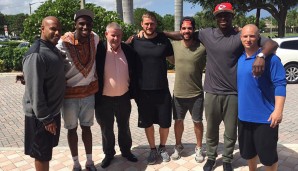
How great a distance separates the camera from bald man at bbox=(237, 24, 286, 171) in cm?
323

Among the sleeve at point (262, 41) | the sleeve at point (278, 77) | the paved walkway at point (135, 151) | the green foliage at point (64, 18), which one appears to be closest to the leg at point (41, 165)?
the paved walkway at point (135, 151)

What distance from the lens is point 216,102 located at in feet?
13.3

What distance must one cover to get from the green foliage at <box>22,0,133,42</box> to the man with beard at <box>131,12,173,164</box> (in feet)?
29.9

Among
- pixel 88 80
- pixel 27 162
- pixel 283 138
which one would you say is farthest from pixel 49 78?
pixel 283 138

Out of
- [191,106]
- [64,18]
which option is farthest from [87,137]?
[64,18]

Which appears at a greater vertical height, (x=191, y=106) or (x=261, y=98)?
(x=261, y=98)

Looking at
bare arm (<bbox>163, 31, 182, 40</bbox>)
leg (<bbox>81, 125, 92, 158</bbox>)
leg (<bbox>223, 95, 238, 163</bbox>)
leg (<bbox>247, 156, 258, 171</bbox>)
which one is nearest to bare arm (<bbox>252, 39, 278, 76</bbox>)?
leg (<bbox>223, 95, 238, 163</bbox>)

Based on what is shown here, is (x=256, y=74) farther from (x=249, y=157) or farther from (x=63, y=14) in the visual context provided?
(x=63, y=14)

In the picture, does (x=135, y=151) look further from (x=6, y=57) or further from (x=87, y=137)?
(x=6, y=57)

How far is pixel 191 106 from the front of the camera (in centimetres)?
448

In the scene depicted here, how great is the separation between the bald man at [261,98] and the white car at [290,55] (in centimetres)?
843

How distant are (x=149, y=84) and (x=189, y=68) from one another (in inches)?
22.9

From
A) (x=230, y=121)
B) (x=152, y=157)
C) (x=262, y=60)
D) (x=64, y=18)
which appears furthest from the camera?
(x=64, y=18)

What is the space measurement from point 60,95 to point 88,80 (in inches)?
19.9
